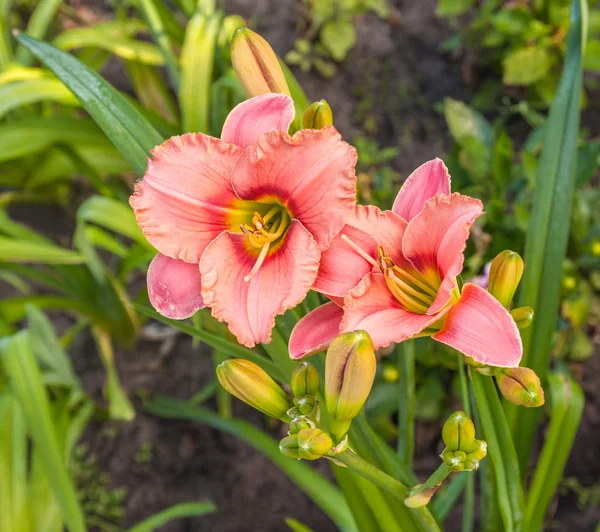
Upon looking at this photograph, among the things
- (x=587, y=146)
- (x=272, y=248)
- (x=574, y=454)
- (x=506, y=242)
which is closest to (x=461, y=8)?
(x=587, y=146)

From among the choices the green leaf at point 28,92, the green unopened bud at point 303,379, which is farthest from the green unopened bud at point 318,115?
the green leaf at point 28,92

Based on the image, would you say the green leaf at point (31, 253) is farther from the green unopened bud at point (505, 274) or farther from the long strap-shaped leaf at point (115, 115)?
the green unopened bud at point (505, 274)

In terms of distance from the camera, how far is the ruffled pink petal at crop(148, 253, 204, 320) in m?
0.57

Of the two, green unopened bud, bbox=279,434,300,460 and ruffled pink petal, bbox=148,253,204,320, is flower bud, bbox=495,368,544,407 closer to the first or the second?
green unopened bud, bbox=279,434,300,460

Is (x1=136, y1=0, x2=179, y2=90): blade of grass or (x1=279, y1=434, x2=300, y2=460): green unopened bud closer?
(x1=279, y1=434, x2=300, y2=460): green unopened bud

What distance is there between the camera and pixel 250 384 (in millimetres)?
544

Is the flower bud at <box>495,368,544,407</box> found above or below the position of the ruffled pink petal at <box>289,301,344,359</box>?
below

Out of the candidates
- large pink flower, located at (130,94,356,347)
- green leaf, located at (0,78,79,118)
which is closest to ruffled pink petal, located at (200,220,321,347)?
large pink flower, located at (130,94,356,347)

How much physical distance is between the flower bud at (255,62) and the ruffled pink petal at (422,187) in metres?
0.19

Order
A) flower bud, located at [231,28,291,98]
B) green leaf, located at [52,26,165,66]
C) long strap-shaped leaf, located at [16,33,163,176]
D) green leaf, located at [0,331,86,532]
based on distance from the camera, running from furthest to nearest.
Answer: green leaf, located at [52,26,165,66] < green leaf, located at [0,331,86,532] < long strap-shaped leaf, located at [16,33,163,176] < flower bud, located at [231,28,291,98]

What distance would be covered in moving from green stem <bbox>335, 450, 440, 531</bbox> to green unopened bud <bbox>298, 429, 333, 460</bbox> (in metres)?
0.04

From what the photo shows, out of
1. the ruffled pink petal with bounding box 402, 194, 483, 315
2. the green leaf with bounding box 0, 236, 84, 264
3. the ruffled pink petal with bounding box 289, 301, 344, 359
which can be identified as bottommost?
the green leaf with bounding box 0, 236, 84, 264

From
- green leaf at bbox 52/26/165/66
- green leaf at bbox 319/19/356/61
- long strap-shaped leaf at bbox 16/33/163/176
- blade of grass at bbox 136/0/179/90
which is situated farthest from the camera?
green leaf at bbox 319/19/356/61

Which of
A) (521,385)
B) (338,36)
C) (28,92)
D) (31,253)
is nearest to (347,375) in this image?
(521,385)
